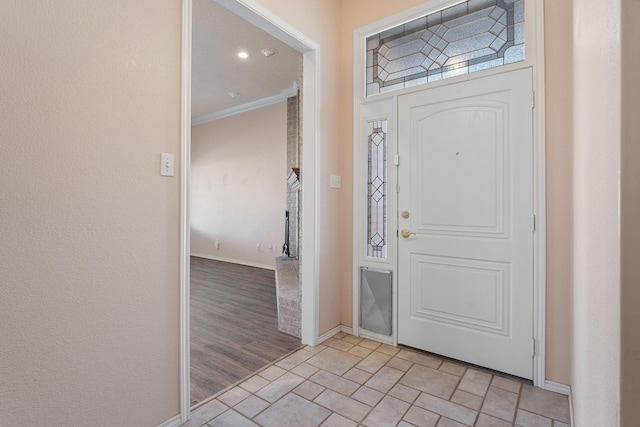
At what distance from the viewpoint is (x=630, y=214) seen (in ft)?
1.39

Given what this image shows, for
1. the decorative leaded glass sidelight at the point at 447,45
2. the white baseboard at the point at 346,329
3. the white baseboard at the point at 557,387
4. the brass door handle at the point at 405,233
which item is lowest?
the white baseboard at the point at 557,387

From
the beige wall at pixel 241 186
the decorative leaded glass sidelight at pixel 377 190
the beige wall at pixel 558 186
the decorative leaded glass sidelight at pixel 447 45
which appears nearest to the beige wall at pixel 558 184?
the beige wall at pixel 558 186

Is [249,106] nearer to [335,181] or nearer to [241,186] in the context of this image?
[241,186]

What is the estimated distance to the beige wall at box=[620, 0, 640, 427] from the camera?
422mm

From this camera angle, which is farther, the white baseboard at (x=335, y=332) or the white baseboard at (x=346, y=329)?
the white baseboard at (x=346, y=329)

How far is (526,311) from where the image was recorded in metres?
1.98

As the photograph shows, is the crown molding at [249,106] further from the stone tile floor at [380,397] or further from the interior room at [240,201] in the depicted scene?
the stone tile floor at [380,397]

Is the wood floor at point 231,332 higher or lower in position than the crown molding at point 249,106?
lower

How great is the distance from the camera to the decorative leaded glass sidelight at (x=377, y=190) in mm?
2562

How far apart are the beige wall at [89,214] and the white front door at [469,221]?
1.61 metres

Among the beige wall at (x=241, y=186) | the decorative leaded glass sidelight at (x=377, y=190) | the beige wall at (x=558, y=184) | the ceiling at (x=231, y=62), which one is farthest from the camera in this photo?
the beige wall at (x=241, y=186)

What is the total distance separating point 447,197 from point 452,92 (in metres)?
0.71

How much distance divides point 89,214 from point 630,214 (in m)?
1.61

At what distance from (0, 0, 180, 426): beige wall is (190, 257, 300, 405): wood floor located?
0.53 m
